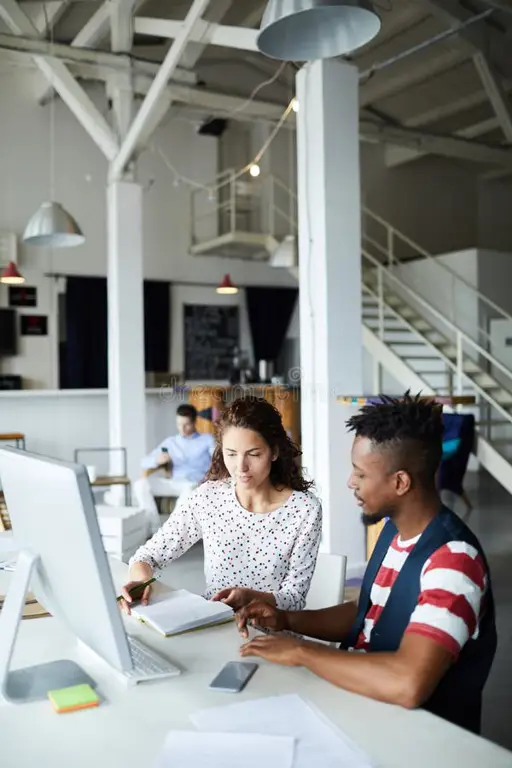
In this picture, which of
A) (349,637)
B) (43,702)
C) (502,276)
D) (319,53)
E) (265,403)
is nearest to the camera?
(43,702)

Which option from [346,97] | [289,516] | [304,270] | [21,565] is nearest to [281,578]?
[289,516]

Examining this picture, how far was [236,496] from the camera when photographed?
94.2 inches

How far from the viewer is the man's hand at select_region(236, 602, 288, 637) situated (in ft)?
6.07

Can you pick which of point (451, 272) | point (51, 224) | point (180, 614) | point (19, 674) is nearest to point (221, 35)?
point (51, 224)

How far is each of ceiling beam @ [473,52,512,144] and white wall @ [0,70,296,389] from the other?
378 centimetres

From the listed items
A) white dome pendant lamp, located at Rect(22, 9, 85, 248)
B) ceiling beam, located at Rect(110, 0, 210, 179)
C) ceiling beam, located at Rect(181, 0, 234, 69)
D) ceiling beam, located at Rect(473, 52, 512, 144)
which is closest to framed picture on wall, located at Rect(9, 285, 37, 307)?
ceiling beam, located at Rect(110, 0, 210, 179)

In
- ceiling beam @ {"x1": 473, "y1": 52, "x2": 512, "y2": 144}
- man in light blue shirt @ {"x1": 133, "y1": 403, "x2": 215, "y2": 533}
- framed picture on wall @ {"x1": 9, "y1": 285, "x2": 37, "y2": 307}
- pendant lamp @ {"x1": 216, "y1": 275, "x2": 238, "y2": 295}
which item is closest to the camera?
man in light blue shirt @ {"x1": 133, "y1": 403, "x2": 215, "y2": 533}

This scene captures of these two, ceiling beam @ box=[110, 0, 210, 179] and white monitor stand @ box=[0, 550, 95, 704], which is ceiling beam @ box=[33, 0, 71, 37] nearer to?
ceiling beam @ box=[110, 0, 210, 179]

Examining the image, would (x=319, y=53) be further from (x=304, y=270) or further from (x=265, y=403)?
(x=304, y=270)

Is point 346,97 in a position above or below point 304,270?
above

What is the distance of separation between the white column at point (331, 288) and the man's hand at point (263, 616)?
9.99 feet

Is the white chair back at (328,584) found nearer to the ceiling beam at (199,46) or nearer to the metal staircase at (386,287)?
the ceiling beam at (199,46)

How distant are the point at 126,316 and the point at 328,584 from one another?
18.8 feet

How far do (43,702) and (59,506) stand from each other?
42cm
